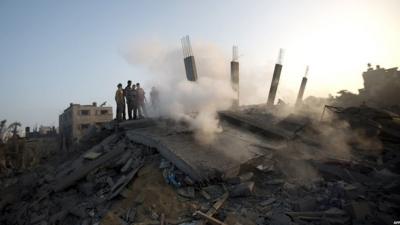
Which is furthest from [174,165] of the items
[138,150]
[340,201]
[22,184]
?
[22,184]

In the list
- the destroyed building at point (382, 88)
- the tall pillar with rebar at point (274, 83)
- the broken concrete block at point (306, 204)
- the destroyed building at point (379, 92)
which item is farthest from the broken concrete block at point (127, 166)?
the destroyed building at point (382, 88)

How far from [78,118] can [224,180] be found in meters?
22.9

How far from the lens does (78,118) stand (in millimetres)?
25969

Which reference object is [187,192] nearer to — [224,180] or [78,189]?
[224,180]

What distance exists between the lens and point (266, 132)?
10031 millimetres

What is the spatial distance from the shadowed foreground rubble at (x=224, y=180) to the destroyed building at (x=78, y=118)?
16.3 m

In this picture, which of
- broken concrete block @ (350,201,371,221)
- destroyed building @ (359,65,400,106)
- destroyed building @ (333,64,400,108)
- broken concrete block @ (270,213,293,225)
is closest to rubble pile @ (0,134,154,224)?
broken concrete block @ (270,213,293,225)

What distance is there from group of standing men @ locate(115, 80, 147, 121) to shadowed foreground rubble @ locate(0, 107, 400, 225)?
111 centimetres

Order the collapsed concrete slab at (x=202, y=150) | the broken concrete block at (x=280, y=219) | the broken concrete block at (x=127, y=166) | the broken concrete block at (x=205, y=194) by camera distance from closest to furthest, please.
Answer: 1. the broken concrete block at (x=280, y=219)
2. the broken concrete block at (x=205, y=194)
3. the collapsed concrete slab at (x=202, y=150)
4. the broken concrete block at (x=127, y=166)

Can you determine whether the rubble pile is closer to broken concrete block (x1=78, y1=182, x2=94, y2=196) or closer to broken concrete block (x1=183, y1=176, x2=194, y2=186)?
broken concrete block (x1=78, y1=182, x2=94, y2=196)

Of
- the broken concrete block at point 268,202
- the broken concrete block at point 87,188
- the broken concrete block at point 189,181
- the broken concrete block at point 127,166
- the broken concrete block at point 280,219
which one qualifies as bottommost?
the broken concrete block at point 280,219

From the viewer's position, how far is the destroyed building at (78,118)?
25.5 metres

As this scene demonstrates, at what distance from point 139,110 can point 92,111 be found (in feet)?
61.2

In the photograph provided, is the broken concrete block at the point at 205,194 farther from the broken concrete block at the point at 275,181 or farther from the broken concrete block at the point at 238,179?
the broken concrete block at the point at 275,181
